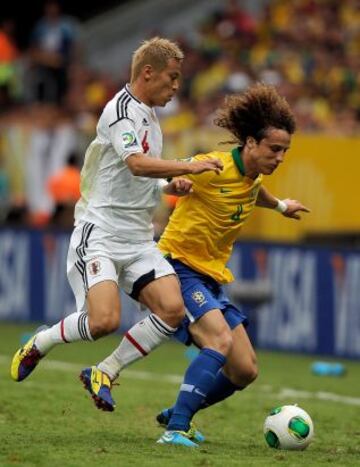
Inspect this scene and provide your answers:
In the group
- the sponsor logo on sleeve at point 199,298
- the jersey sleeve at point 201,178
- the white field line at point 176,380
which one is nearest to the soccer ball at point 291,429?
the sponsor logo on sleeve at point 199,298

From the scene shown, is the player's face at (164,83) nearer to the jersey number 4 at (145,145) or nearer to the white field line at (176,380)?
the jersey number 4 at (145,145)

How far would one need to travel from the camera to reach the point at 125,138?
8.52m

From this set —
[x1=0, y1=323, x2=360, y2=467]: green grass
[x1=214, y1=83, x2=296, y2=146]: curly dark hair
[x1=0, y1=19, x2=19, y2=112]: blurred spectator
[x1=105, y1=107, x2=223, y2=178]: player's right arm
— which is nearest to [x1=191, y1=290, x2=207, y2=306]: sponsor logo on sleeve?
[x1=105, y1=107, x2=223, y2=178]: player's right arm

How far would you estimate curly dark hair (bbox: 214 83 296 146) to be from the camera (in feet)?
29.2

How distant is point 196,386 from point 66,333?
0.88 meters

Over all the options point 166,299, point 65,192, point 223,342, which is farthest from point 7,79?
point 223,342

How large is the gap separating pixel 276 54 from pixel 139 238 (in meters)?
12.9

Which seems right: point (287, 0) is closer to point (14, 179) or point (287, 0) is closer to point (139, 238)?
point (14, 179)

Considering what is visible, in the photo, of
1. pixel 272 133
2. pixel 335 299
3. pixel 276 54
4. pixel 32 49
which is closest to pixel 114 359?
pixel 272 133

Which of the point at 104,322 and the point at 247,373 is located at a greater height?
the point at 104,322

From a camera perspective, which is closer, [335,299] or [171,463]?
[171,463]

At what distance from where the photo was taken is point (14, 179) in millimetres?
22297

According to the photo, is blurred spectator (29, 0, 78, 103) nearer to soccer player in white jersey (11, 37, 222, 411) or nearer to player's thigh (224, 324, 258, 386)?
soccer player in white jersey (11, 37, 222, 411)

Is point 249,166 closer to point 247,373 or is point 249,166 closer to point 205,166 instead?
point 205,166
